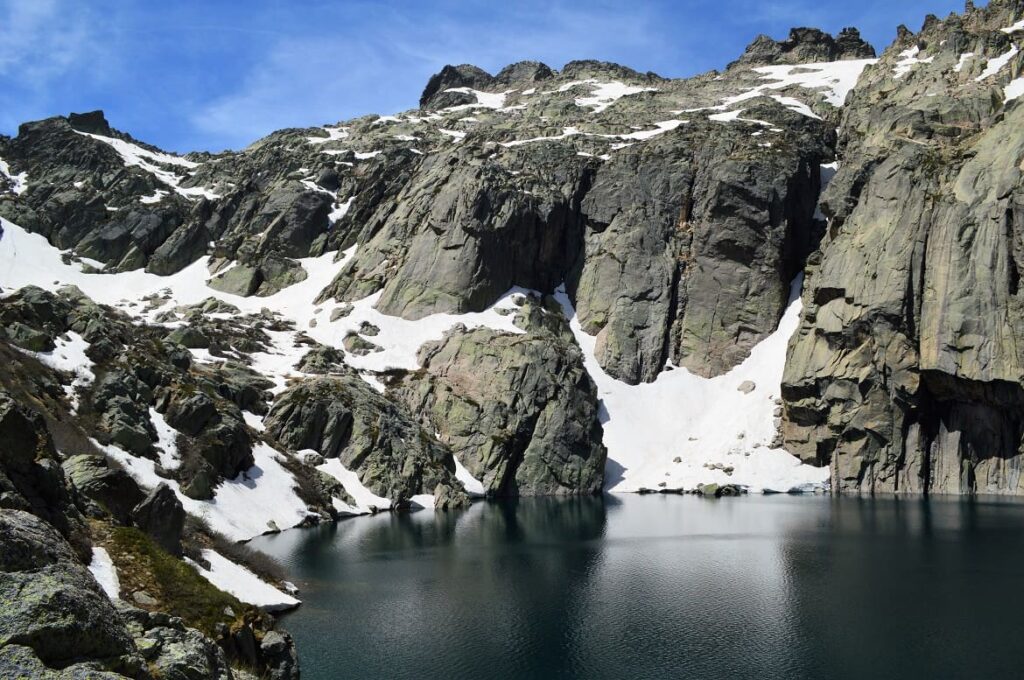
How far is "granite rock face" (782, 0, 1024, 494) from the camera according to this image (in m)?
89.2

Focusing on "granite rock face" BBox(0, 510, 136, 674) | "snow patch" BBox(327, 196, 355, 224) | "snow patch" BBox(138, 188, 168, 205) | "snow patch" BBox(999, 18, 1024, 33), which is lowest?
"granite rock face" BBox(0, 510, 136, 674)

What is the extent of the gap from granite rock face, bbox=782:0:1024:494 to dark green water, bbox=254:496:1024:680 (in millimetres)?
24829

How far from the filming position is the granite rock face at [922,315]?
89250 mm

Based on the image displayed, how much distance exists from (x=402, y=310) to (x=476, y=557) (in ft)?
249

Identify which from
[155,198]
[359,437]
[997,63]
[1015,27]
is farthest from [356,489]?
[1015,27]

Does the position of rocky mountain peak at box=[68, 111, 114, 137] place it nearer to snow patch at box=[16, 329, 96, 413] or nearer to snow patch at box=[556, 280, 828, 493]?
snow patch at box=[556, 280, 828, 493]

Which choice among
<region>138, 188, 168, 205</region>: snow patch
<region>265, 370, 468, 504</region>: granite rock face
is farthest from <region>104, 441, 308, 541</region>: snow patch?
<region>138, 188, 168, 205</region>: snow patch

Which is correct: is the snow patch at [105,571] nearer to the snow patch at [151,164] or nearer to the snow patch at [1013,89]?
the snow patch at [1013,89]

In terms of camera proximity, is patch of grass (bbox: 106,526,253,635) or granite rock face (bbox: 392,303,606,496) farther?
granite rock face (bbox: 392,303,606,496)

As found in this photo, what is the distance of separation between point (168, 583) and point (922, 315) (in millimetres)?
97059

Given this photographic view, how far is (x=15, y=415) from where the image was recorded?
21.2m

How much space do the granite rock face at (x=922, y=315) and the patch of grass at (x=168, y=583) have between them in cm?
9017

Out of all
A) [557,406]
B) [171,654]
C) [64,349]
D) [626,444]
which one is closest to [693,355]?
[626,444]

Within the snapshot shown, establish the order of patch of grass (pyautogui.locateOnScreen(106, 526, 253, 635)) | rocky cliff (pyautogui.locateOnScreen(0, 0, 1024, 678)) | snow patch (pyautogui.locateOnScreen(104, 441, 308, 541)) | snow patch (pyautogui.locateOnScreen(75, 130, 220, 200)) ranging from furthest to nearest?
snow patch (pyautogui.locateOnScreen(75, 130, 220, 200)) → rocky cliff (pyautogui.locateOnScreen(0, 0, 1024, 678)) → snow patch (pyautogui.locateOnScreen(104, 441, 308, 541)) → patch of grass (pyautogui.locateOnScreen(106, 526, 253, 635))
